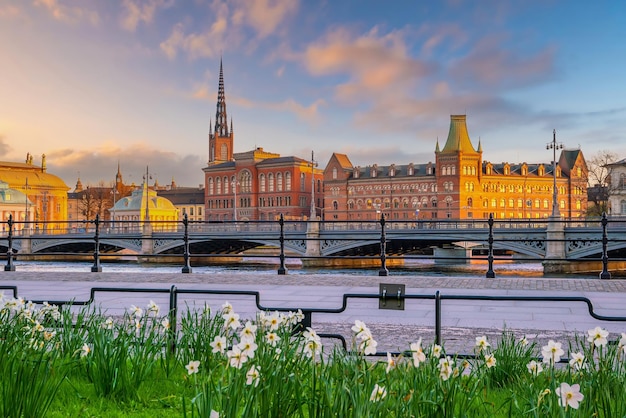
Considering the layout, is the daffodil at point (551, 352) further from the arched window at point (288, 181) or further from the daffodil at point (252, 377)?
the arched window at point (288, 181)

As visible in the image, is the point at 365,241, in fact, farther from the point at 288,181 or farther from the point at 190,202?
the point at 190,202

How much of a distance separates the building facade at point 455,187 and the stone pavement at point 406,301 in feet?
303

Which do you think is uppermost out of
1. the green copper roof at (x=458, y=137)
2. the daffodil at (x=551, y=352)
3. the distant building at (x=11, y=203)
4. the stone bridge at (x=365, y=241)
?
the green copper roof at (x=458, y=137)

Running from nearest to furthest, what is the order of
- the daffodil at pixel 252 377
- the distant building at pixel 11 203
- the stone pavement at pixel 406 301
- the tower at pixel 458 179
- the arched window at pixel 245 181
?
the daffodil at pixel 252 377 < the stone pavement at pixel 406 301 < the distant building at pixel 11 203 < the tower at pixel 458 179 < the arched window at pixel 245 181

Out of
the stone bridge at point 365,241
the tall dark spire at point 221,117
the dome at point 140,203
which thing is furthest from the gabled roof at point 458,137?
the tall dark spire at point 221,117

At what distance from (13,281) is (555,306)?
344 inches

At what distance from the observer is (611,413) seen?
2.91m

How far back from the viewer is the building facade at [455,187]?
10594 centimetres

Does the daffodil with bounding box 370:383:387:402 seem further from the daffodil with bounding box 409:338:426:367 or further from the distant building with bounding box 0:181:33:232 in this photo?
the distant building with bounding box 0:181:33:232

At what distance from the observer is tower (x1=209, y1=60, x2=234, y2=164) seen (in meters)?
162

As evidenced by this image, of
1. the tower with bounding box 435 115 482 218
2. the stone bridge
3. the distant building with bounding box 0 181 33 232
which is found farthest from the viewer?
the tower with bounding box 435 115 482 218

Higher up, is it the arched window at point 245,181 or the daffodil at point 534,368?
the arched window at point 245,181

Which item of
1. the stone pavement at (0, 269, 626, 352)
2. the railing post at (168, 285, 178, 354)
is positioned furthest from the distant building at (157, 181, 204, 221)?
the railing post at (168, 285, 178, 354)

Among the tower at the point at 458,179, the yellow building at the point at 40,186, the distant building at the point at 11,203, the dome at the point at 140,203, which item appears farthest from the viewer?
the yellow building at the point at 40,186
